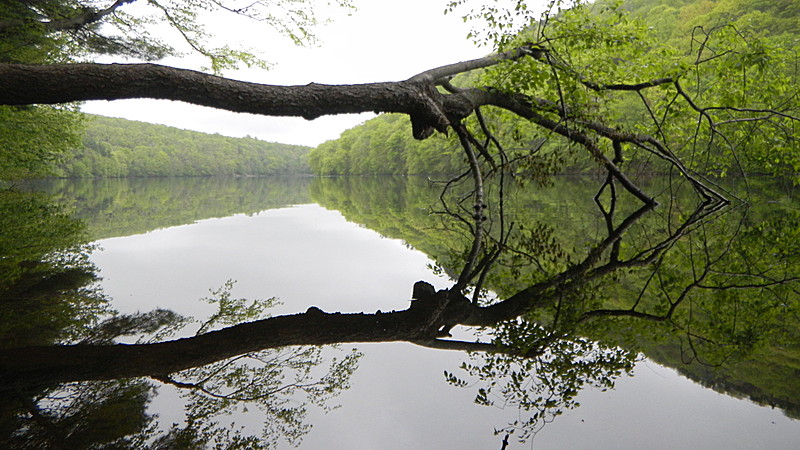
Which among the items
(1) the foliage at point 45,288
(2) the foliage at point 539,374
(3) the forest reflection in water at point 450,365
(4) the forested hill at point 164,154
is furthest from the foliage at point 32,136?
(4) the forested hill at point 164,154

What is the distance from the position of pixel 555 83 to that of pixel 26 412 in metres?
5.75

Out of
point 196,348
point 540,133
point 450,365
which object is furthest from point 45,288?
point 540,133

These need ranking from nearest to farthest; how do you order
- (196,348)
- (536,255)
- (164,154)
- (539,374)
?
1. (539,374)
2. (196,348)
3. (536,255)
4. (164,154)

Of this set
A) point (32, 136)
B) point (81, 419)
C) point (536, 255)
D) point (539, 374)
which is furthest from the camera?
point (32, 136)

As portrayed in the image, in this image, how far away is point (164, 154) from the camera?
109 meters

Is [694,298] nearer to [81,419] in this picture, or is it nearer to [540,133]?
[81,419]

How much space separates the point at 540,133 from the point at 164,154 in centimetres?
12246

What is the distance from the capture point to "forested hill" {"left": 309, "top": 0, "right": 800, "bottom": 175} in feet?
19.9

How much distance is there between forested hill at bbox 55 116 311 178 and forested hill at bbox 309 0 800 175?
37.3m

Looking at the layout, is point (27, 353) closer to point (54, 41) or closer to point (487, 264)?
point (487, 264)

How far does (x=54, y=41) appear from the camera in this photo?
9.73 metres

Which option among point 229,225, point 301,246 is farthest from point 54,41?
point 301,246

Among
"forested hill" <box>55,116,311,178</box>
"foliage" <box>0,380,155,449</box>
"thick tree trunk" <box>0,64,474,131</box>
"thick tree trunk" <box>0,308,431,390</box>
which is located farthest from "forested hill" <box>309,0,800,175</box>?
"forested hill" <box>55,116,311,178</box>

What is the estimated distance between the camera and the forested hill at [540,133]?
6.07 metres
